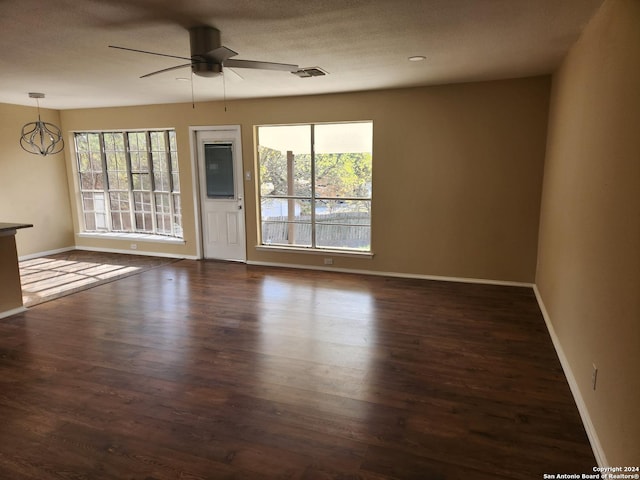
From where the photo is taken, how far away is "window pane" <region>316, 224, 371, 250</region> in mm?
5650

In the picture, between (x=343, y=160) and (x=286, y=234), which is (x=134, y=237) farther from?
(x=343, y=160)

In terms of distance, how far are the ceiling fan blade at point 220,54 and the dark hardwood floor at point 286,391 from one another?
2.22 metres

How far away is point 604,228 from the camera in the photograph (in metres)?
2.15

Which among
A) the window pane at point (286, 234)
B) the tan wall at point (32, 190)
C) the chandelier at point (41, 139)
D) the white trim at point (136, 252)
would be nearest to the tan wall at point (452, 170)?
the window pane at point (286, 234)

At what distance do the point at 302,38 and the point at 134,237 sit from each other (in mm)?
5222

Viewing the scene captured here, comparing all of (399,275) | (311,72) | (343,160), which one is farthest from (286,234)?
(311,72)

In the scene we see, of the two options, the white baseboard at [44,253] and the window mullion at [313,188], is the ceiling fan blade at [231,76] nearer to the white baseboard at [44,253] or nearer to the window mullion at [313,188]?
the window mullion at [313,188]

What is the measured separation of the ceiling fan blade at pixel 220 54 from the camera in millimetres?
2606

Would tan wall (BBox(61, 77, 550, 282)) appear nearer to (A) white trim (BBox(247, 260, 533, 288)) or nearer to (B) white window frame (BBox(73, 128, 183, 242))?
(A) white trim (BBox(247, 260, 533, 288))

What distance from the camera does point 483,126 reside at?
473cm

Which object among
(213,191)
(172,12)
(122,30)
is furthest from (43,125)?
(172,12)

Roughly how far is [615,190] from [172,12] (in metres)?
2.73

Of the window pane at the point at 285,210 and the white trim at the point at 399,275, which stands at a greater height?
the window pane at the point at 285,210

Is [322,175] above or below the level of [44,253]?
above
